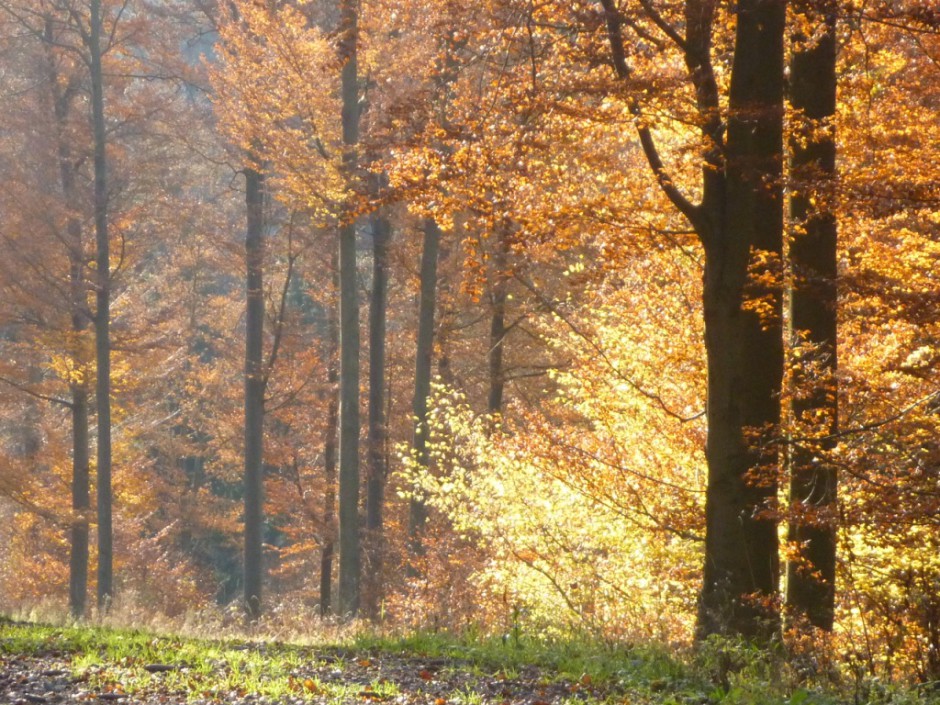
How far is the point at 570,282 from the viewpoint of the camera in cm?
932

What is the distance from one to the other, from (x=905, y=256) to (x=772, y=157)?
261cm

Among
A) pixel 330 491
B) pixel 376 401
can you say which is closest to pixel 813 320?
pixel 376 401

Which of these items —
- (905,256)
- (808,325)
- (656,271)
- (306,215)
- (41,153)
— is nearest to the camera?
(808,325)

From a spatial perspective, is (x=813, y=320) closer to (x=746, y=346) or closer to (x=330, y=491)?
(x=746, y=346)

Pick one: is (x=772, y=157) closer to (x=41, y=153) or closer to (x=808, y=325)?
(x=808, y=325)

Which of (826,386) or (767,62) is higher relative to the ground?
(767,62)

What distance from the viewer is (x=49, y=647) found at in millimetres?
7254

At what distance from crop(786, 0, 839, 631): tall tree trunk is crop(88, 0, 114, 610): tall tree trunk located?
48.4 feet

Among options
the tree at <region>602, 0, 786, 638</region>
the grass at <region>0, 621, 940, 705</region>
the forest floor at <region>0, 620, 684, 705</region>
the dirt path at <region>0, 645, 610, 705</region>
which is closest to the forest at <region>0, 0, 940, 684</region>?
the tree at <region>602, 0, 786, 638</region>

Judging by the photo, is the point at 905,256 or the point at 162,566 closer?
the point at 905,256

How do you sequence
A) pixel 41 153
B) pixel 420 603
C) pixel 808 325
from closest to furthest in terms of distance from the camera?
pixel 808 325 < pixel 420 603 < pixel 41 153

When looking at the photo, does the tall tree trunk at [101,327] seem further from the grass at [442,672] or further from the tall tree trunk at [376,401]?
the grass at [442,672]

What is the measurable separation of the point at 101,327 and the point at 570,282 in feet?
43.2

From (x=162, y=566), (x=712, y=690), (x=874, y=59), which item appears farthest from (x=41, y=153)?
(x=712, y=690)
